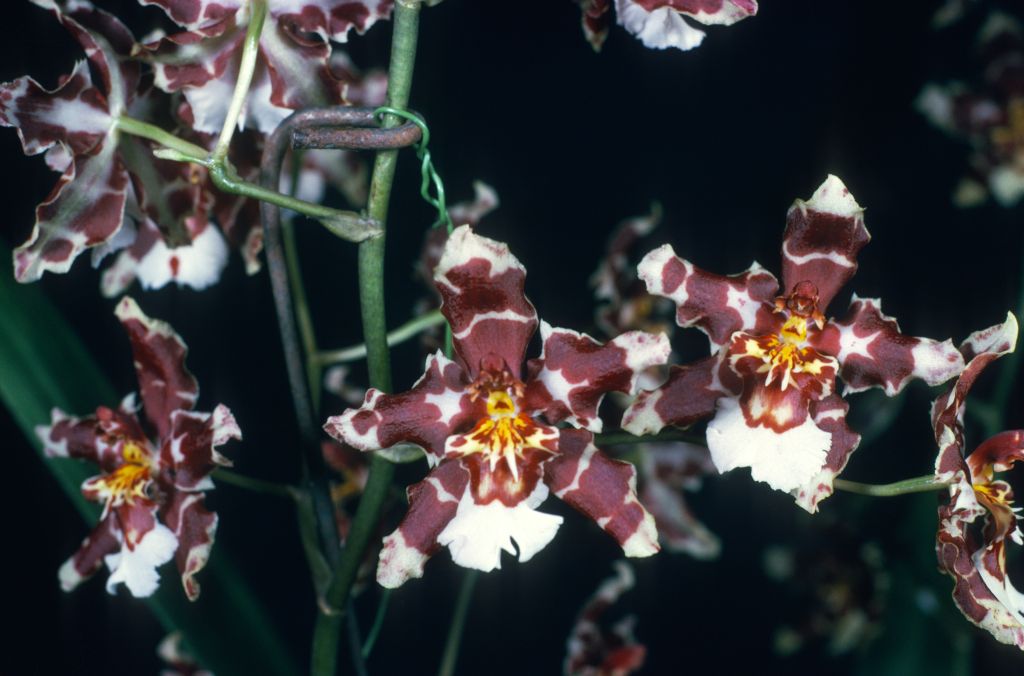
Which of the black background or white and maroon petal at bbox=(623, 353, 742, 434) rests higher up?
white and maroon petal at bbox=(623, 353, 742, 434)

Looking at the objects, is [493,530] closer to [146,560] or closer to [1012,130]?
[146,560]

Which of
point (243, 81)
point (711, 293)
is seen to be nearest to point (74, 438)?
point (243, 81)

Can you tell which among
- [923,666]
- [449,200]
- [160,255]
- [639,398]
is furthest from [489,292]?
[923,666]

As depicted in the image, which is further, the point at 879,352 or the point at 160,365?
the point at 160,365

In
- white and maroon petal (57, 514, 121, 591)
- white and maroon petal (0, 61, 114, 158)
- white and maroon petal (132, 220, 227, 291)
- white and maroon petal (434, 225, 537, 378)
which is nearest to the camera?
white and maroon petal (434, 225, 537, 378)

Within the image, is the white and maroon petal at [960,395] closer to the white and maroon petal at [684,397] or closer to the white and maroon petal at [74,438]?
the white and maroon petal at [684,397]

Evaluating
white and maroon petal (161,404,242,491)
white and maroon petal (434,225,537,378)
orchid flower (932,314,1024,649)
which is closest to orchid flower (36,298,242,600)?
white and maroon petal (161,404,242,491)

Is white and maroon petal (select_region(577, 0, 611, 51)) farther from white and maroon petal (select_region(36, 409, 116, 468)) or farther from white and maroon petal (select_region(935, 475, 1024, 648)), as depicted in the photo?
white and maroon petal (select_region(36, 409, 116, 468))
